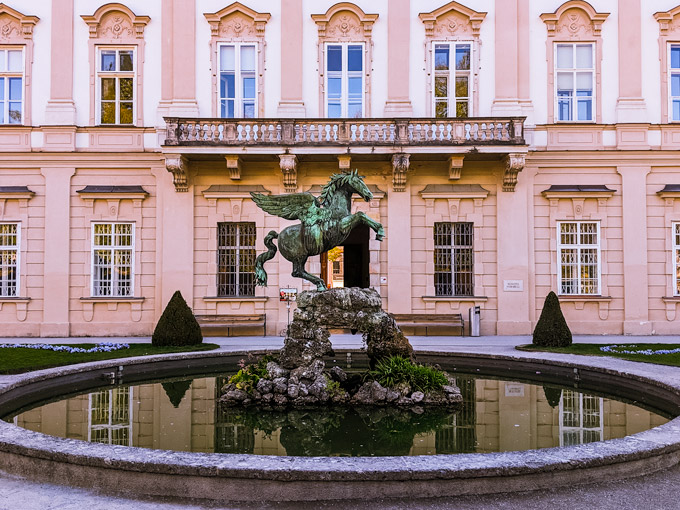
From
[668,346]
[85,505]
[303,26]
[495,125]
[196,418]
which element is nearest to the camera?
[85,505]

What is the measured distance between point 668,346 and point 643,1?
475 inches

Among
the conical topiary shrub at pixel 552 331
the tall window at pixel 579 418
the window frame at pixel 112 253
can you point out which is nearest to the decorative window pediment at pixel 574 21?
the conical topiary shrub at pixel 552 331

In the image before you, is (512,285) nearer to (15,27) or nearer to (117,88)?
(117,88)

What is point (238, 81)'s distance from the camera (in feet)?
63.4

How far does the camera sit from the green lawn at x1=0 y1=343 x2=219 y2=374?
9570 mm

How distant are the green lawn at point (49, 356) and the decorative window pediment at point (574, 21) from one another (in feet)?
49.6

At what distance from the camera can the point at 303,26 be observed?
19.2 m

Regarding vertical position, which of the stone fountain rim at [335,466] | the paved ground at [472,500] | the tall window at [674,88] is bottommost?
the paved ground at [472,500]

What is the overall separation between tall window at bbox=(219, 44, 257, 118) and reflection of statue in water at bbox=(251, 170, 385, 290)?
40.0ft

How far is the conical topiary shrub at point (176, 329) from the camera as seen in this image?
1443cm

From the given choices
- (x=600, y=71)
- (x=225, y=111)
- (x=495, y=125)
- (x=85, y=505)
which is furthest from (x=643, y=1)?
(x=85, y=505)

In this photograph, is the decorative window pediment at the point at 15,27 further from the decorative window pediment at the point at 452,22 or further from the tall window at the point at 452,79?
the tall window at the point at 452,79

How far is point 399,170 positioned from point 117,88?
9.98 metres

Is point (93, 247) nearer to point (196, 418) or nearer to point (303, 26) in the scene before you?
point (303, 26)
